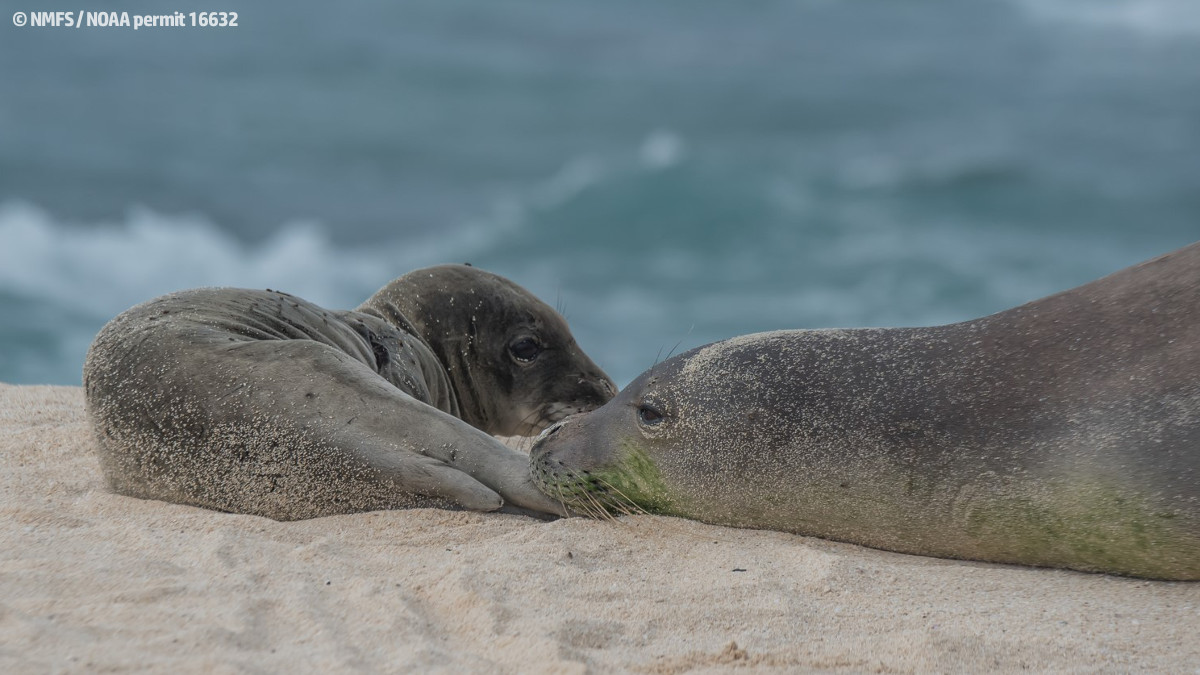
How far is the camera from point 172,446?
16.0 feet

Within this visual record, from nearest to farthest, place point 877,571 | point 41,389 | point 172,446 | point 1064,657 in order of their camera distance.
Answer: point 1064,657 → point 877,571 → point 172,446 → point 41,389

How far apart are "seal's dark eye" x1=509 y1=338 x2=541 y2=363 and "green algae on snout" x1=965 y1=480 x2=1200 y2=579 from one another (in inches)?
146

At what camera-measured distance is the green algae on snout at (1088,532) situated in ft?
12.9

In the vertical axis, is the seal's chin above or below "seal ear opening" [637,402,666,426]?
below

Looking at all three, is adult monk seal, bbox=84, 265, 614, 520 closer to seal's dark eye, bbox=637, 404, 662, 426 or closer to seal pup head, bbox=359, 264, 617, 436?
seal's dark eye, bbox=637, 404, 662, 426

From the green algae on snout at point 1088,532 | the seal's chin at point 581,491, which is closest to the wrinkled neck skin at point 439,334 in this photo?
the seal's chin at point 581,491

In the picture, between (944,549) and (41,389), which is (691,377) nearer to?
(944,549)

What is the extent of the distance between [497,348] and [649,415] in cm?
267

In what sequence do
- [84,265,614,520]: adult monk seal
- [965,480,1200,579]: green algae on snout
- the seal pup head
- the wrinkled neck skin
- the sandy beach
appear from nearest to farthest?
the sandy beach < [965,480,1200,579]: green algae on snout < [84,265,614,520]: adult monk seal < the wrinkled neck skin < the seal pup head

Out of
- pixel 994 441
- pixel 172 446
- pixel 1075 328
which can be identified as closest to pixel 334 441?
pixel 172 446

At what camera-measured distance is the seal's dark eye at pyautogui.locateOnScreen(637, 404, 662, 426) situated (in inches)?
188

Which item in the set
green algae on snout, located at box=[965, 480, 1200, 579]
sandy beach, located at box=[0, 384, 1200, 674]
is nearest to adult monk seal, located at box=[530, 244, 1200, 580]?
green algae on snout, located at box=[965, 480, 1200, 579]

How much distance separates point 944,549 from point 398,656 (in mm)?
2339

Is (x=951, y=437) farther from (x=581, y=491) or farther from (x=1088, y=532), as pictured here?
(x=581, y=491)
